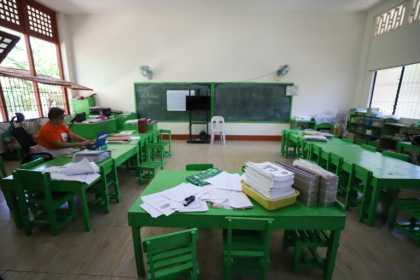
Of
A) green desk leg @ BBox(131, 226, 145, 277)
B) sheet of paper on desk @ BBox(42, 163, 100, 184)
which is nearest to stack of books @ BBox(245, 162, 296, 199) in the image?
green desk leg @ BBox(131, 226, 145, 277)

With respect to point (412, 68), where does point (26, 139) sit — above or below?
below

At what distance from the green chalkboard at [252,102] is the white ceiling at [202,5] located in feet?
7.22

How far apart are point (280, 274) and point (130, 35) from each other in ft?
23.3

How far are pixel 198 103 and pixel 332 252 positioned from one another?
520cm

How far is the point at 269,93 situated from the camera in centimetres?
639

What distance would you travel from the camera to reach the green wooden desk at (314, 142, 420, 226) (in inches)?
81.9

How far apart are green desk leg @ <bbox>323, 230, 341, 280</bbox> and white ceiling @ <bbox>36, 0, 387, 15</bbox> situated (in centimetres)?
586

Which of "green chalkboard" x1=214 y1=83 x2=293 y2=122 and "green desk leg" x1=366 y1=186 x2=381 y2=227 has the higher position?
"green chalkboard" x1=214 y1=83 x2=293 y2=122

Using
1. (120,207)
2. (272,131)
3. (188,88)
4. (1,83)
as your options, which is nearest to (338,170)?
(120,207)

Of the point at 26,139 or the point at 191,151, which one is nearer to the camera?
the point at 26,139

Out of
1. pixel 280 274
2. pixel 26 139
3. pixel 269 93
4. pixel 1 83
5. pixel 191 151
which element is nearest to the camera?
pixel 280 274

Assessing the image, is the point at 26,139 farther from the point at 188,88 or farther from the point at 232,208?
the point at 188,88

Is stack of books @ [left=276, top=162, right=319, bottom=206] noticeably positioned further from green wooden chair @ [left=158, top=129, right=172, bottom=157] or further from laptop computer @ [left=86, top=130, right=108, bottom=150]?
green wooden chair @ [left=158, top=129, right=172, bottom=157]

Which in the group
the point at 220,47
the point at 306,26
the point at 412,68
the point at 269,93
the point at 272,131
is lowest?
the point at 272,131
